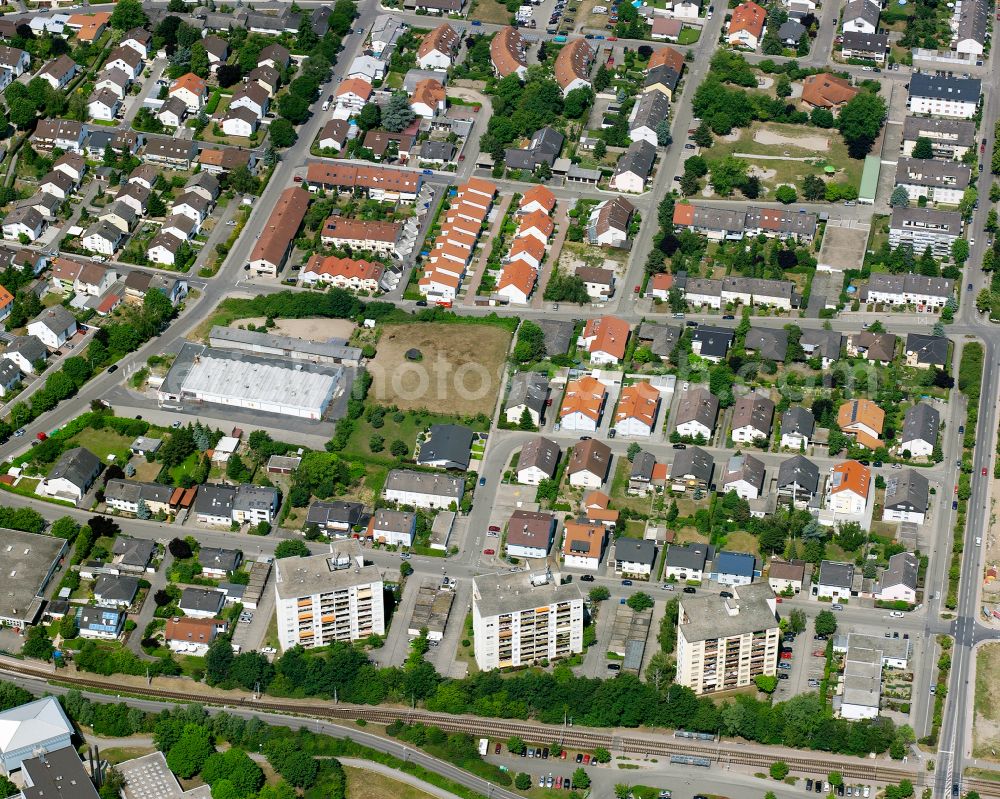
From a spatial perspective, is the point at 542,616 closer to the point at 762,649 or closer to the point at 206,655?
the point at 762,649

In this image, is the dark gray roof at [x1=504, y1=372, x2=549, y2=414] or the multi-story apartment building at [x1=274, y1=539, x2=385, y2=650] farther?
the dark gray roof at [x1=504, y1=372, x2=549, y2=414]

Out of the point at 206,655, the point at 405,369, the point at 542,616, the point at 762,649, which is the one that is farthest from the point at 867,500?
the point at 206,655

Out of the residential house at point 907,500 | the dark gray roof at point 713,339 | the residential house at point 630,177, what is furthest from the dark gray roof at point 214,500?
the residential house at point 630,177

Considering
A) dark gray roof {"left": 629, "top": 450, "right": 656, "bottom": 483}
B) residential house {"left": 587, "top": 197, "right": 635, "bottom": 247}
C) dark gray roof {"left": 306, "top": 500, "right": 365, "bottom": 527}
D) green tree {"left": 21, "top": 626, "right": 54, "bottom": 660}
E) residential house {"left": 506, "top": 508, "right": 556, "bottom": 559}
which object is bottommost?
green tree {"left": 21, "top": 626, "right": 54, "bottom": 660}

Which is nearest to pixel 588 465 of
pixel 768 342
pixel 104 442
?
pixel 768 342

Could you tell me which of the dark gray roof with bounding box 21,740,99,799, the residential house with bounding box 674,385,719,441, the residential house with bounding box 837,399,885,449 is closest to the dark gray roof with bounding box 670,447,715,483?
the residential house with bounding box 674,385,719,441

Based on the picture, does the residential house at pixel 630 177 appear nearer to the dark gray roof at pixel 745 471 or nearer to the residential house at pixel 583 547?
the dark gray roof at pixel 745 471

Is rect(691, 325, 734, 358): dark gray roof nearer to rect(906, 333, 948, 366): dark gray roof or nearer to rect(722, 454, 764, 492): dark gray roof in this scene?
rect(722, 454, 764, 492): dark gray roof
